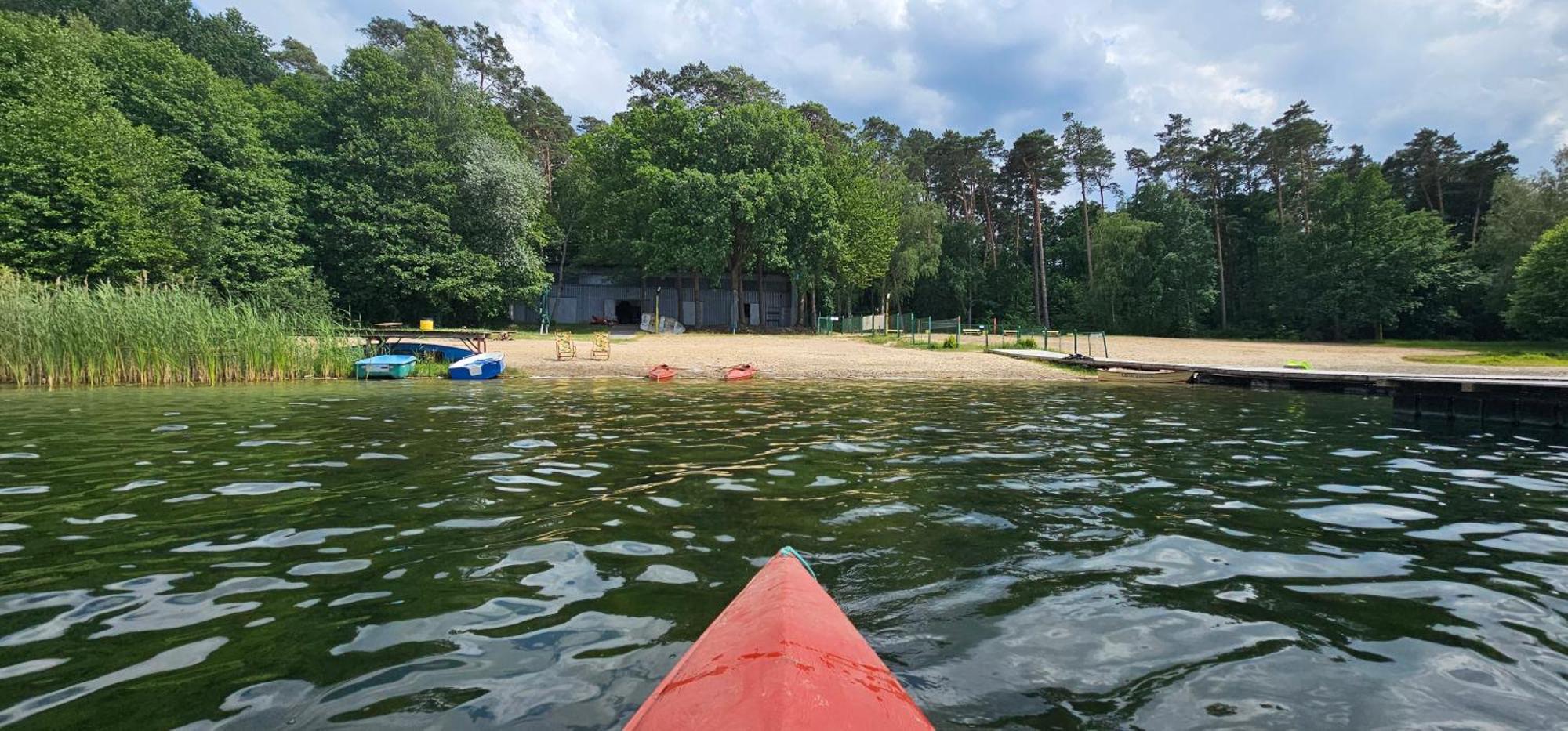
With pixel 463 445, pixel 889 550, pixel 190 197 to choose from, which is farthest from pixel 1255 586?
pixel 190 197

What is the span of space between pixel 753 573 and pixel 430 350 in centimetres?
2335

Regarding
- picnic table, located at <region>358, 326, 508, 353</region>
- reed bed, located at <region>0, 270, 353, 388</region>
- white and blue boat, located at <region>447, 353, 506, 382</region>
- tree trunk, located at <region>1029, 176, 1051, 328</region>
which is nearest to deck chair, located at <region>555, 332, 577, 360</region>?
picnic table, located at <region>358, 326, 508, 353</region>

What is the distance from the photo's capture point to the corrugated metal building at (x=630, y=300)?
4991 centimetres

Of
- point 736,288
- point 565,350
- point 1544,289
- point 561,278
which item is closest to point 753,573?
point 565,350

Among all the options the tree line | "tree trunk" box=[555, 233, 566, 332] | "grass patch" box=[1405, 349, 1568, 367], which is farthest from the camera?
"tree trunk" box=[555, 233, 566, 332]

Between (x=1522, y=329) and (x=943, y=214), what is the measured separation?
3461 cm

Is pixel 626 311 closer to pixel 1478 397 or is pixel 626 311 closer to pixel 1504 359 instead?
pixel 1478 397

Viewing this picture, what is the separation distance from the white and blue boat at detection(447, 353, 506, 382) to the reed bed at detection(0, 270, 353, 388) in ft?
14.0

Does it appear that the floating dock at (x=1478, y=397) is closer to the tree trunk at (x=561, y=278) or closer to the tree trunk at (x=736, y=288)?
the tree trunk at (x=736, y=288)

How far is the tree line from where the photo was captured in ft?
95.3

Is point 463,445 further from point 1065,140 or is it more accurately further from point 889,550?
point 1065,140

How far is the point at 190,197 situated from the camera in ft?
96.8

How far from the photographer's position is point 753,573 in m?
4.40

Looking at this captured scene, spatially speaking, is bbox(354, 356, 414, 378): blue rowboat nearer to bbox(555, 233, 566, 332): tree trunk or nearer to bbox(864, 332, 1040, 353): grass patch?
bbox(864, 332, 1040, 353): grass patch
